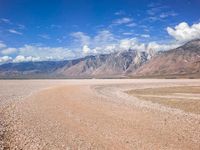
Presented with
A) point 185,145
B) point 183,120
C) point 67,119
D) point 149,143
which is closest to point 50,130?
point 67,119

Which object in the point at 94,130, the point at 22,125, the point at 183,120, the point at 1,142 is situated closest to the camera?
the point at 1,142

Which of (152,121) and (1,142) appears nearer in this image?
(1,142)

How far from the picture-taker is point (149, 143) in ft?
49.4

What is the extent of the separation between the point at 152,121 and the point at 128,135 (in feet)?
19.3

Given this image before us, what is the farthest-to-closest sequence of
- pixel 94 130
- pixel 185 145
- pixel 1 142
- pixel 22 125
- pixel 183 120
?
pixel 183 120, pixel 22 125, pixel 94 130, pixel 1 142, pixel 185 145

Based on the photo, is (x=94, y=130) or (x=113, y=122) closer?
(x=94, y=130)

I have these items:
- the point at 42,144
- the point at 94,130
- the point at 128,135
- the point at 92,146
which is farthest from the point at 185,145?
the point at 42,144

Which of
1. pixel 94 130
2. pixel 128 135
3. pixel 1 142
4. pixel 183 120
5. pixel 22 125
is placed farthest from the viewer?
pixel 183 120

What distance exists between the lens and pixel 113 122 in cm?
2172

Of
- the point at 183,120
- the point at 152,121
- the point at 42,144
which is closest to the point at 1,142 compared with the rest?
the point at 42,144

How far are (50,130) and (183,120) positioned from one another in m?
11.1

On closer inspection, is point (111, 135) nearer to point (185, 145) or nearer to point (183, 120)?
point (185, 145)

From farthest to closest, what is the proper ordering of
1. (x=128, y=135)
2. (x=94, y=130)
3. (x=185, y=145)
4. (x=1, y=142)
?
(x=94, y=130)
(x=128, y=135)
(x=1, y=142)
(x=185, y=145)

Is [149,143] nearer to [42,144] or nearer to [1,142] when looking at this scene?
[42,144]
